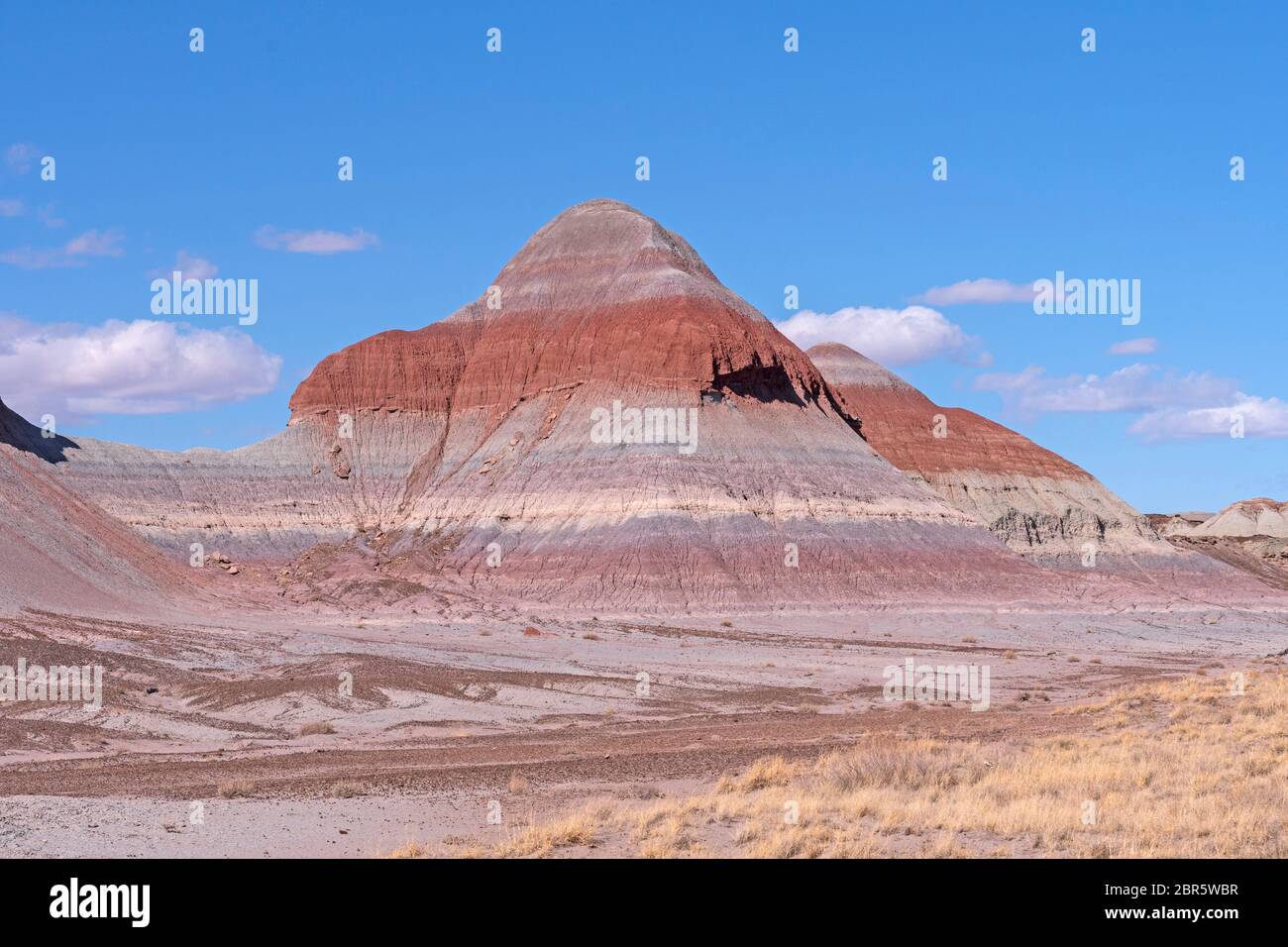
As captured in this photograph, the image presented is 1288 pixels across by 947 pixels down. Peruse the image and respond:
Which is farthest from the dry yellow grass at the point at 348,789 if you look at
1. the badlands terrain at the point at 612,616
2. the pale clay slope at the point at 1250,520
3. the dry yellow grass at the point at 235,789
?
the pale clay slope at the point at 1250,520

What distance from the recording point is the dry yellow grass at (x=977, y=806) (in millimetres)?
13727

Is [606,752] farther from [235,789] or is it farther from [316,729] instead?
[235,789]

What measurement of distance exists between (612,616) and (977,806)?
50509mm

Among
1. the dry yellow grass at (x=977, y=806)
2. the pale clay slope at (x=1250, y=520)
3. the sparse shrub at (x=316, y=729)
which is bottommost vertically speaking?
the sparse shrub at (x=316, y=729)

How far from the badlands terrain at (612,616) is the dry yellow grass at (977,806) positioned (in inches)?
3.1

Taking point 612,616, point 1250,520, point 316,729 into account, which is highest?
point 1250,520

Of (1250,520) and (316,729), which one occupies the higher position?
(1250,520)

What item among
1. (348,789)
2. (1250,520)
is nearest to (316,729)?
(348,789)

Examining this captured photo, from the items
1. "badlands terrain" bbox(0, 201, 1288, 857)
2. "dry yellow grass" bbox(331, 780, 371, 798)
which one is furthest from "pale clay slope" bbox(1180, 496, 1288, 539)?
"dry yellow grass" bbox(331, 780, 371, 798)

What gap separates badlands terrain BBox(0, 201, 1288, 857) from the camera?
639 inches

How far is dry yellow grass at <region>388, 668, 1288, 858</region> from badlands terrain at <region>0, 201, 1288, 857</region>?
8 centimetres

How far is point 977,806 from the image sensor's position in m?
15.8

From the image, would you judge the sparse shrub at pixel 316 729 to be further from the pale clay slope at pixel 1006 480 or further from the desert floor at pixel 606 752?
the pale clay slope at pixel 1006 480

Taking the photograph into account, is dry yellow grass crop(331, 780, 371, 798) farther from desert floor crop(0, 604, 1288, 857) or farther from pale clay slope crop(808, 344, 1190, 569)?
pale clay slope crop(808, 344, 1190, 569)
